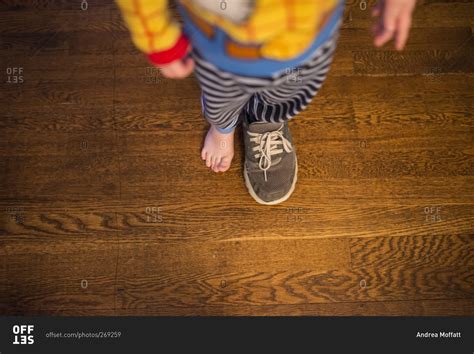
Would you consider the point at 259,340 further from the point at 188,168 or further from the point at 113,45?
the point at 113,45

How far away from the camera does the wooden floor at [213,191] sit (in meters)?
0.93

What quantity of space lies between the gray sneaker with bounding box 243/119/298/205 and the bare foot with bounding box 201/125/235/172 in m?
0.04

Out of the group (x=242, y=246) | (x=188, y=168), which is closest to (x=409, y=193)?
(x=242, y=246)

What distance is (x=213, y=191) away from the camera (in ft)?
3.23

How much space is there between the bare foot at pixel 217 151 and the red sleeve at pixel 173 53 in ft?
1.10

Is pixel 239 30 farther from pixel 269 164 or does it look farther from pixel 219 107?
pixel 269 164

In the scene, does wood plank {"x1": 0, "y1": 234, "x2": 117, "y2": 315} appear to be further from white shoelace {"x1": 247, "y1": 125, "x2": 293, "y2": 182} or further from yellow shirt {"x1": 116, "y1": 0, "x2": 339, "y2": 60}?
yellow shirt {"x1": 116, "y1": 0, "x2": 339, "y2": 60}

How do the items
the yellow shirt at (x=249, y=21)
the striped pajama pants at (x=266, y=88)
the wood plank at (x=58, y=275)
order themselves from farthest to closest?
the wood plank at (x=58, y=275) → the striped pajama pants at (x=266, y=88) → the yellow shirt at (x=249, y=21)

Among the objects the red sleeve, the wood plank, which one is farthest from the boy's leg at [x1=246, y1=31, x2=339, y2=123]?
the wood plank

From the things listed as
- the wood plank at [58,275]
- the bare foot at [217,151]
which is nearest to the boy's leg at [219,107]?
the bare foot at [217,151]

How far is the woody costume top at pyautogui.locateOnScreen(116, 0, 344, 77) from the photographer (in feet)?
1.63

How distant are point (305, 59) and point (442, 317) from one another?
24.9 inches

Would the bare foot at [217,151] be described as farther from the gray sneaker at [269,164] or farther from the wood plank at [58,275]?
the wood plank at [58,275]

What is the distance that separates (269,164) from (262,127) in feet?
A: 0.26
